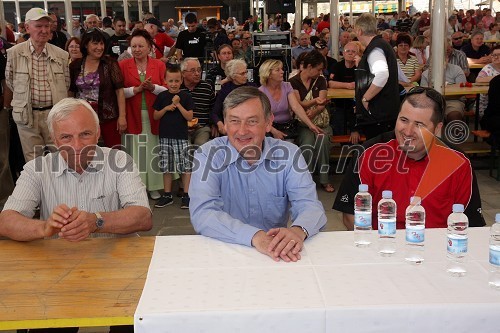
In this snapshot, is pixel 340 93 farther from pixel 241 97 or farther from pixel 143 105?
pixel 241 97

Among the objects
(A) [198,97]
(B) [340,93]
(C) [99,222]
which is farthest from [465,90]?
(C) [99,222]

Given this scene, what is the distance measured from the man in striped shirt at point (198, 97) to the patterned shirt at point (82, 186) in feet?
10.0

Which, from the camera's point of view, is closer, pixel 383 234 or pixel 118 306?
pixel 118 306

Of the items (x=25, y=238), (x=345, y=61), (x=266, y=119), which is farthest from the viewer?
(x=345, y=61)

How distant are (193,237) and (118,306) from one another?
0.67m

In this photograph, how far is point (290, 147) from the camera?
9.16ft

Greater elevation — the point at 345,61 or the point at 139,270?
the point at 345,61

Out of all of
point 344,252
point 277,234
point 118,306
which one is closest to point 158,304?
point 118,306

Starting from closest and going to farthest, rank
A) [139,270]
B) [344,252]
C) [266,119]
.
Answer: [139,270], [344,252], [266,119]

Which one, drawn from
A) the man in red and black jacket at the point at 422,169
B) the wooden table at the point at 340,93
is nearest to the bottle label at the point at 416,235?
the man in red and black jacket at the point at 422,169

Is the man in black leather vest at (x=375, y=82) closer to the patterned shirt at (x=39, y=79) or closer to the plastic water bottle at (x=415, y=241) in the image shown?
the patterned shirt at (x=39, y=79)

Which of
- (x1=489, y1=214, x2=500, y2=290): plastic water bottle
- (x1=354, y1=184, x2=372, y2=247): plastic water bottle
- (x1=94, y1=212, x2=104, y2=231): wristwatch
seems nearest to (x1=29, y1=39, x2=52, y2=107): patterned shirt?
(x1=94, y1=212, x2=104, y2=231): wristwatch

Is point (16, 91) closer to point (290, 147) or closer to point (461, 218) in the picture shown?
point (290, 147)

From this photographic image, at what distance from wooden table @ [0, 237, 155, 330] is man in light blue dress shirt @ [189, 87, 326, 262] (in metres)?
0.43
